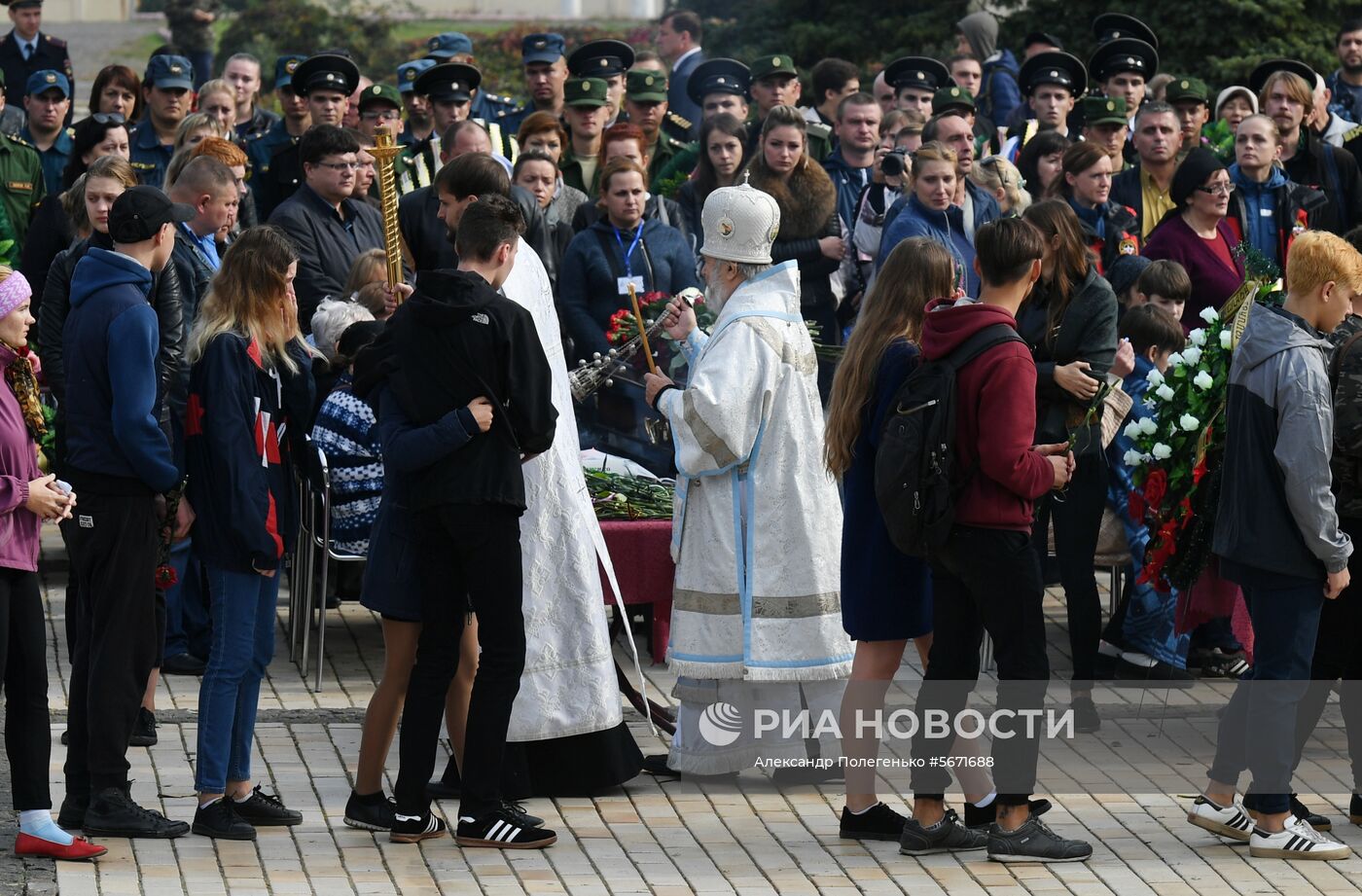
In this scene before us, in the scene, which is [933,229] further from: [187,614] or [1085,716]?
[187,614]

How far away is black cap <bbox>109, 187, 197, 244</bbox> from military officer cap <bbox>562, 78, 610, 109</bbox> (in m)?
5.73

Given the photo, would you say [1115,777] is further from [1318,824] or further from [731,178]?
[731,178]

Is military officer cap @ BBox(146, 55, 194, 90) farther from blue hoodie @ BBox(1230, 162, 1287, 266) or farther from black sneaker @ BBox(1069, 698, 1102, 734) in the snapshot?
black sneaker @ BBox(1069, 698, 1102, 734)

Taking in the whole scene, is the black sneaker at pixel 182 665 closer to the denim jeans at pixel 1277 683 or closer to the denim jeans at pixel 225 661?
the denim jeans at pixel 225 661

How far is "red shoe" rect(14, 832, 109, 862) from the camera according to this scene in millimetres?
6135

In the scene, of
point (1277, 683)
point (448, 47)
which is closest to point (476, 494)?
point (1277, 683)

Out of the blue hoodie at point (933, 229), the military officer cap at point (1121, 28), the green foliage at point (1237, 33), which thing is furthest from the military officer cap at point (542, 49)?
the green foliage at point (1237, 33)

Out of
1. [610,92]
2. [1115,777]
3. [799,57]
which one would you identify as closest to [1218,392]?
[1115,777]

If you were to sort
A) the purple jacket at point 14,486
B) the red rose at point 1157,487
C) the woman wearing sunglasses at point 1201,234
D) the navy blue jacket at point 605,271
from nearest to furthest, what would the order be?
the purple jacket at point 14,486, the red rose at point 1157,487, the woman wearing sunglasses at point 1201,234, the navy blue jacket at point 605,271

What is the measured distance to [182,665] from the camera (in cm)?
860

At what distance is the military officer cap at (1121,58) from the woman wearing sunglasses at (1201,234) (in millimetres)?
3539

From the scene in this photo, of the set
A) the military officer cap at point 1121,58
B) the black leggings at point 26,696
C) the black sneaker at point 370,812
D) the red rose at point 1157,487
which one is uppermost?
the military officer cap at point 1121,58

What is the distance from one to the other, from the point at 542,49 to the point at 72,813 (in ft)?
25.7

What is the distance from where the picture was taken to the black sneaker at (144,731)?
751 centimetres
